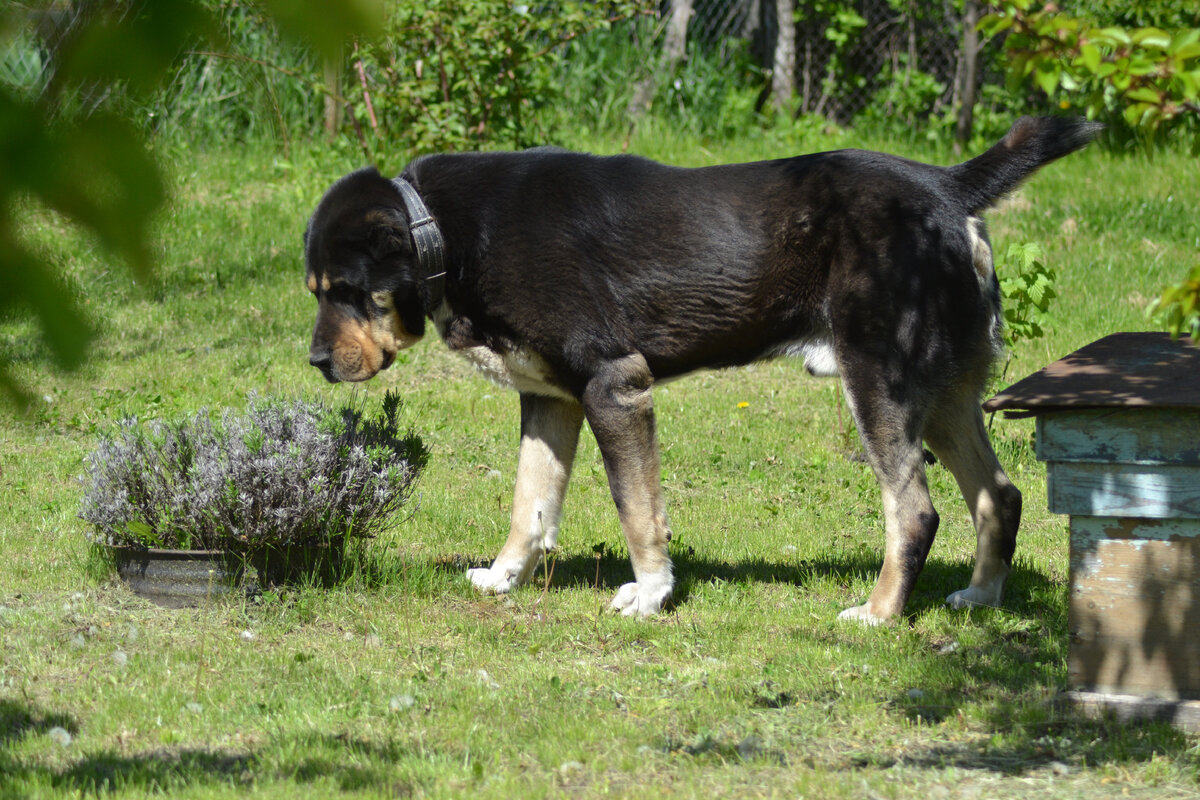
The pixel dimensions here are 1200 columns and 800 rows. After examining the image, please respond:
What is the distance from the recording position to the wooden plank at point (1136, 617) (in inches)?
134

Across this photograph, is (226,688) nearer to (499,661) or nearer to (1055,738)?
(499,661)

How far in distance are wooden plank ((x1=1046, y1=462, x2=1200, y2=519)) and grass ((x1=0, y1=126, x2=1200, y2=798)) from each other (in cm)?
64

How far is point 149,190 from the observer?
1.38 metres

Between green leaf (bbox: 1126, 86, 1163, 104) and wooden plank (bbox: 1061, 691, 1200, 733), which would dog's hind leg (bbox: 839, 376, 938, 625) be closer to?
wooden plank (bbox: 1061, 691, 1200, 733)

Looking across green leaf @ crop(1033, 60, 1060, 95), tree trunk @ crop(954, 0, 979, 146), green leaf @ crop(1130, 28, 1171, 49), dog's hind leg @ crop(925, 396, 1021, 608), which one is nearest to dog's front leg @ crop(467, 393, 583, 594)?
dog's hind leg @ crop(925, 396, 1021, 608)

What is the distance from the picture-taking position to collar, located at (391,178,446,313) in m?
4.60

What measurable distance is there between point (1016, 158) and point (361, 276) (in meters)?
2.58

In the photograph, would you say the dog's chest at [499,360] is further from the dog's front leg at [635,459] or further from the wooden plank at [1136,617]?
the wooden plank at [1136,617]

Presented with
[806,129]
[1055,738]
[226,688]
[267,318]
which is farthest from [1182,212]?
[226,688]

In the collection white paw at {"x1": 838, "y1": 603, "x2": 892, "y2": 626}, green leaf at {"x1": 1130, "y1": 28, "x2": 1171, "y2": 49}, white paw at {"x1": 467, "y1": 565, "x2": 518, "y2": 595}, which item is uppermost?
green leaf at {"x1": 1130, "y1": 28, "x2": 1171, "y2": 49}

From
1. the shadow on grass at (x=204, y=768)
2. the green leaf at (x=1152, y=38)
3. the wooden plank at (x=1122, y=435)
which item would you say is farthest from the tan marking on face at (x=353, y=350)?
the green leaf at (x=1152, y=38)

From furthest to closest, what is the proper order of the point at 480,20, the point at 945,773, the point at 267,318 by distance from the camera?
the point at 480,20, the point at 267,318, the point at 945,773

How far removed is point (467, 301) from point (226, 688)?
1.75 meters

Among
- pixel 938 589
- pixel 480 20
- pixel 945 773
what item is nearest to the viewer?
pixel 945 773
